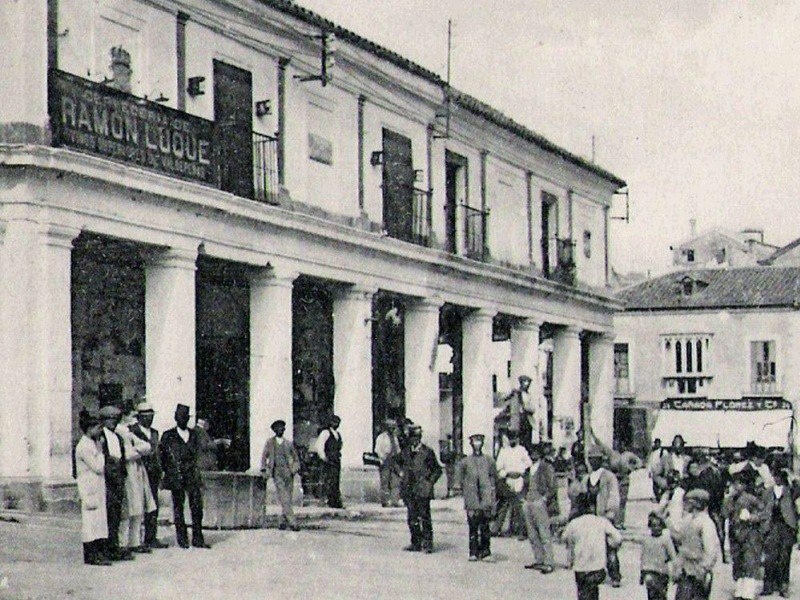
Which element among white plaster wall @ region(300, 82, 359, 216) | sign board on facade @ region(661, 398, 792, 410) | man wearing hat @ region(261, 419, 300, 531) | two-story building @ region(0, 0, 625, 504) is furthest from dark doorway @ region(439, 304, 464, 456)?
man wearing hat @ region(261, 419, 300, 531)

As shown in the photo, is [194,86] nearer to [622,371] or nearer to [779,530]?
[779,530]

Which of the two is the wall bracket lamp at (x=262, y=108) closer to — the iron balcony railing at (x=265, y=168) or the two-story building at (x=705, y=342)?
the iron balcony railing at (x=265, y=168)

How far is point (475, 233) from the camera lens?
26.1m

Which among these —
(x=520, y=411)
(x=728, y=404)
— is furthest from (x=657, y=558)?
(x=728, y=404)

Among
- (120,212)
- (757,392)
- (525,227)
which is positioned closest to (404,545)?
(120,212)

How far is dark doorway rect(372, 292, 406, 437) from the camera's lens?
80.9ft

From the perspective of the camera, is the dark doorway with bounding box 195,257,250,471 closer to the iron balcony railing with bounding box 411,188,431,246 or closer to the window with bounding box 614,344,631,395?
the iron balcony railing with bounding box 411,188,431,246

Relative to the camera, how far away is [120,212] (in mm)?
16203

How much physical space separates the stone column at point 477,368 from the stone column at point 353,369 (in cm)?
440

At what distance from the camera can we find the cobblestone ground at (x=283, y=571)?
11.0 m

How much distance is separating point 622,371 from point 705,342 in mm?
3119

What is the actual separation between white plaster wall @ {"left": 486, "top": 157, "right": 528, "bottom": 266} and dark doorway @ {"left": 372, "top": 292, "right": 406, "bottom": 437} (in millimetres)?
2760

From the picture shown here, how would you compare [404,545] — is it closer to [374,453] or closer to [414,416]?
[374,453]

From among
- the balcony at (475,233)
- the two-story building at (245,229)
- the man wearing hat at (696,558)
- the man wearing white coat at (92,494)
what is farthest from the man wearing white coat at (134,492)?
the balcony at (475,233)
